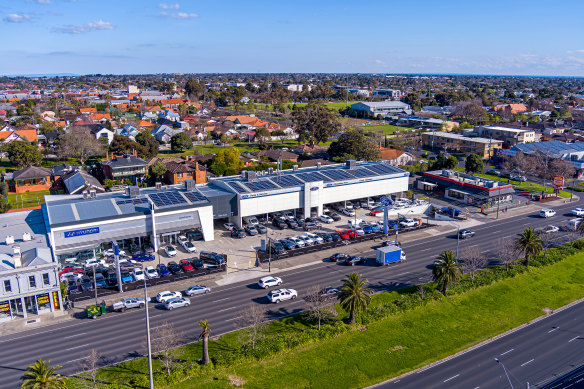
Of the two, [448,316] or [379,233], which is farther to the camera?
[379,233]

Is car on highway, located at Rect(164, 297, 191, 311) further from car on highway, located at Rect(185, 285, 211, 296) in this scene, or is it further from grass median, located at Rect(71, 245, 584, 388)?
grass median, located at Rect(71, 245, 584, 388)

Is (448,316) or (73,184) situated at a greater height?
(73,184)

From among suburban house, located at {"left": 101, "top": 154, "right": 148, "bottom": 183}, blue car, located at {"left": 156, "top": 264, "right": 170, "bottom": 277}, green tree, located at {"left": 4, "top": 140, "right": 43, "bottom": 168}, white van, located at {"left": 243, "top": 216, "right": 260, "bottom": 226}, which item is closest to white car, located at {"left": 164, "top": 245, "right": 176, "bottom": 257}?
blue car, located at {"left": 156, "top": 264, "right": 170, "bottom": 277}

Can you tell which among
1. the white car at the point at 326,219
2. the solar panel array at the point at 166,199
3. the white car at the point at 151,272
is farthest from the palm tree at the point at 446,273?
the solar panel array at the point at 166,199

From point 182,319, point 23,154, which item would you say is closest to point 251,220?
point 182,319

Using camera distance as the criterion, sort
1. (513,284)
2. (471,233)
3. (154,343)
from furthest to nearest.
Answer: (471,233), (513,284), (154,343)

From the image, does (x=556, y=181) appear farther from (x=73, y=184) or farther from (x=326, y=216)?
(x=73, y=184)

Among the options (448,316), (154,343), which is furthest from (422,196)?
(154,343)
